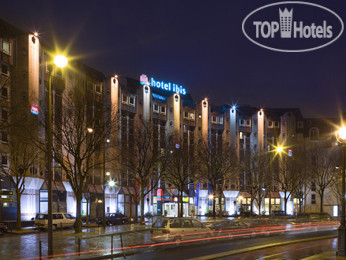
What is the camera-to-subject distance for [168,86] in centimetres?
8050

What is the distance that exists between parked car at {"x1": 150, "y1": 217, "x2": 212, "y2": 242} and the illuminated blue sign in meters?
50.9

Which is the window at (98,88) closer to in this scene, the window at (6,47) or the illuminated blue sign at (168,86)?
the illuminated blue sign at (168,86)

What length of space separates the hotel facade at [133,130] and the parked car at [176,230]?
29.2 ft

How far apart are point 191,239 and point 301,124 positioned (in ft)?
262

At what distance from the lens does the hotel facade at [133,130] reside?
49.4 meters

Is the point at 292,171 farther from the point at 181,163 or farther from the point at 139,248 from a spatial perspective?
the point at 139,248

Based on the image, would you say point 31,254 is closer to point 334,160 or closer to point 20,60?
point 20,60

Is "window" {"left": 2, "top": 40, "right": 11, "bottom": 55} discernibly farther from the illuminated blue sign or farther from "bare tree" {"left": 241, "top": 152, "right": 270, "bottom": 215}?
"bare tree" {"left": 241, "top": 152, "right": 270, "bottom": 215}

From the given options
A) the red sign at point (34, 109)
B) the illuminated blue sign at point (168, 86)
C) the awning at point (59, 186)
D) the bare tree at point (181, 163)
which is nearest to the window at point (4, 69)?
the red sign at point (34, 109)

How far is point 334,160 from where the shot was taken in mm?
75688

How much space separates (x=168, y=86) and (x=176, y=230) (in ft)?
181

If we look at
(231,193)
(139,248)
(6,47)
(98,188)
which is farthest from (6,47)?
(231,193)

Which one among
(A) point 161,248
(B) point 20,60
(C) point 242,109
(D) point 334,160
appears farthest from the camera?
(C) point 242,109

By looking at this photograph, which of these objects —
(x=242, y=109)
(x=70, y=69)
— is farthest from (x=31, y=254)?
(x=242, y=109)
